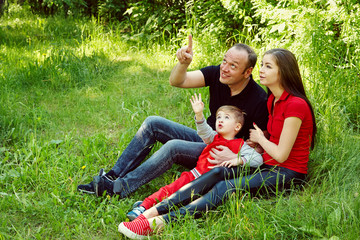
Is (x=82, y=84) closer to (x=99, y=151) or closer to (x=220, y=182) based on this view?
(x=99, y=151)

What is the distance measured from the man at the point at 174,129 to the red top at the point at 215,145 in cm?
5

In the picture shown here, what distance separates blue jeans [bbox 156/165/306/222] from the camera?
2529 millimetres

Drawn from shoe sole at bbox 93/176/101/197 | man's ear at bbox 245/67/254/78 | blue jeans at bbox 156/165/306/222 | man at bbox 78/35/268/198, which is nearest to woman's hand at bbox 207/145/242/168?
man at bbox 78/35/268/198

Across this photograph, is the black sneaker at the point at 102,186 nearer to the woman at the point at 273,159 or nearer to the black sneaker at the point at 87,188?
the black sneaker at the point at 87,188

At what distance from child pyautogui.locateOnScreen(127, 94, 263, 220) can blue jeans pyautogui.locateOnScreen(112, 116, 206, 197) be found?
159 mm

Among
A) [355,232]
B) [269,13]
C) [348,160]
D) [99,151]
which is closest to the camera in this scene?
[355,232]

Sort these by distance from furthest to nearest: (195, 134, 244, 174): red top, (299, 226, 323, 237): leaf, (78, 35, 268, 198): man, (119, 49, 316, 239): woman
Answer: (78, 35, 268, 198): man, (195, 134, 244, 174): red top, (119, 49, 316, 239): woman, (299, 226, 323, 237): leaf

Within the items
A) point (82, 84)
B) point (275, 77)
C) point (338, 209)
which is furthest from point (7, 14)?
point (338, 209)

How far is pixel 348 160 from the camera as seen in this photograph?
9.38ft

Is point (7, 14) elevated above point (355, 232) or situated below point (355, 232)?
above

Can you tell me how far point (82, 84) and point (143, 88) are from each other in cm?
82

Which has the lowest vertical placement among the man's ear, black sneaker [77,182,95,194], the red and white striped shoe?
black sneaker [77,182,95,194]

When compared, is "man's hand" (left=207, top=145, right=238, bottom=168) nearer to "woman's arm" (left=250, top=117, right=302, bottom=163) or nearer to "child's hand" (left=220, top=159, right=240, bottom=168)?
"child's hand" (left=220, top=159, right=240, bottom=168)

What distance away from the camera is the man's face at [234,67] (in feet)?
9.59
